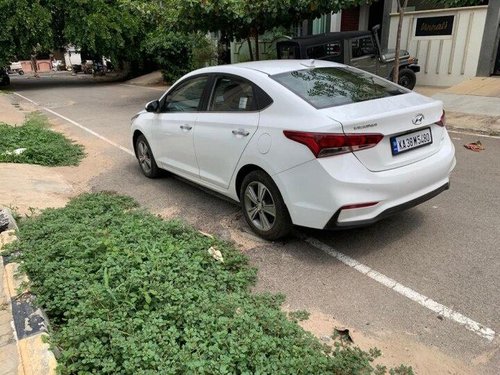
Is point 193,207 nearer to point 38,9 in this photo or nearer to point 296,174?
point 296,174

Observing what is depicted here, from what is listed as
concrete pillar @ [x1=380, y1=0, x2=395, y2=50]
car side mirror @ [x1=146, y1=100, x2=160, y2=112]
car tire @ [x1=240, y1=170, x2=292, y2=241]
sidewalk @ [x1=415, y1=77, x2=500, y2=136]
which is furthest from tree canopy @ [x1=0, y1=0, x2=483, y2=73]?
car tire @ [x1=240, y1=170, x2=292, y2=241]

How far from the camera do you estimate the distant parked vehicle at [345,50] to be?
9.62 meters

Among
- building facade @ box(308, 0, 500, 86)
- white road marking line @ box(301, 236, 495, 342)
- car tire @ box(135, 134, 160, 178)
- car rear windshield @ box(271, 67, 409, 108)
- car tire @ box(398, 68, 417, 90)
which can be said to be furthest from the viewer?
building facade @ box(308, 0, 500, 86)

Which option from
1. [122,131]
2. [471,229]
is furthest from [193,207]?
A: [122,131]

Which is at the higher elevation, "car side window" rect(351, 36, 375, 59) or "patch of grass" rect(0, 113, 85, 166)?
"car side window" rect(351, 36, 375, 59)

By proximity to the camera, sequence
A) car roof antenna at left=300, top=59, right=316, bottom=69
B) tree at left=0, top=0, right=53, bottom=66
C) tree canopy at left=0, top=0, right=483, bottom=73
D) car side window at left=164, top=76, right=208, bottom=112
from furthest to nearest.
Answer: tree at left=0, top=0, right=53, bottom=66 < tree canopy at left=0, top=0, right=483, bottom=73 < car side window at left=164, top=76, right=208, bottom=112 < car roof antenna at left=300, top=59, right=316, bottom=69

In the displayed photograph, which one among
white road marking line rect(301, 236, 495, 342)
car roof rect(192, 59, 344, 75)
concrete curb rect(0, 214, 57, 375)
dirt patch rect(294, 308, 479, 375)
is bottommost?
dirt patch rect(294, 308, 479, 375)

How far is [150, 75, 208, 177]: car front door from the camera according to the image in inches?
187

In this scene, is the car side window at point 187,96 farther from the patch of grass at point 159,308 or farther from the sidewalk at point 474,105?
the sidewalk at point 474,105

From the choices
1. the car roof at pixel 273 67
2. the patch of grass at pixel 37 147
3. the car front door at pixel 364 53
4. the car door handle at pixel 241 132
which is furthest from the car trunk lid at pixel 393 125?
the car front door at pixel 364 53

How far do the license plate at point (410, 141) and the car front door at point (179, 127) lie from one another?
7.23 feet

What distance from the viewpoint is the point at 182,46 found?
20125 millimetres

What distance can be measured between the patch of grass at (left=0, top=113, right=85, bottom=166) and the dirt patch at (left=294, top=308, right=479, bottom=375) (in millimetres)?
5716

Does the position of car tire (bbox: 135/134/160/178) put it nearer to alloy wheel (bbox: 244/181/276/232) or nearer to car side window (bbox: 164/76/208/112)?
car side window (bbox: 164/76/208/112)
